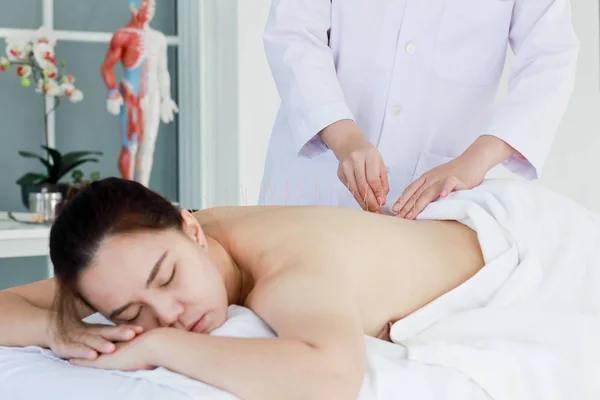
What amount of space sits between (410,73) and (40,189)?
5.66ft

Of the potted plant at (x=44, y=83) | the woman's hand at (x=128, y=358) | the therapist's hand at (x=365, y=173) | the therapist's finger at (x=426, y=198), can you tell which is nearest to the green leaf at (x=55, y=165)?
the potted plant at (x=44, y=83)

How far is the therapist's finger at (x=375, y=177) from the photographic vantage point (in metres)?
1.81

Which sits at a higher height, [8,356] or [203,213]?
[203,213]

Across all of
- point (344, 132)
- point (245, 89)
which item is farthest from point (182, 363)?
point (245, 89)

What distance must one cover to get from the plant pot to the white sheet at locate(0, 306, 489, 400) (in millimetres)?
2006

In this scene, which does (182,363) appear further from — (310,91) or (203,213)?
Result: (310,91)

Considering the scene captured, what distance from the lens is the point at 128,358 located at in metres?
1.23

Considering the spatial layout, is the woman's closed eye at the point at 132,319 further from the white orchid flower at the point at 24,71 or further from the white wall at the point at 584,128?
the white wall at the point at 584,128

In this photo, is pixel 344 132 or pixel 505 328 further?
pixel 344 132

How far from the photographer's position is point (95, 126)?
148 inches

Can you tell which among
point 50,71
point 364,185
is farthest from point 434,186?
point 50,71

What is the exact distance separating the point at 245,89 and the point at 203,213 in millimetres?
1792

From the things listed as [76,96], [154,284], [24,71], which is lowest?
[154,284]

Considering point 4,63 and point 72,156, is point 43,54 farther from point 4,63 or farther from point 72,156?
point 72,156
